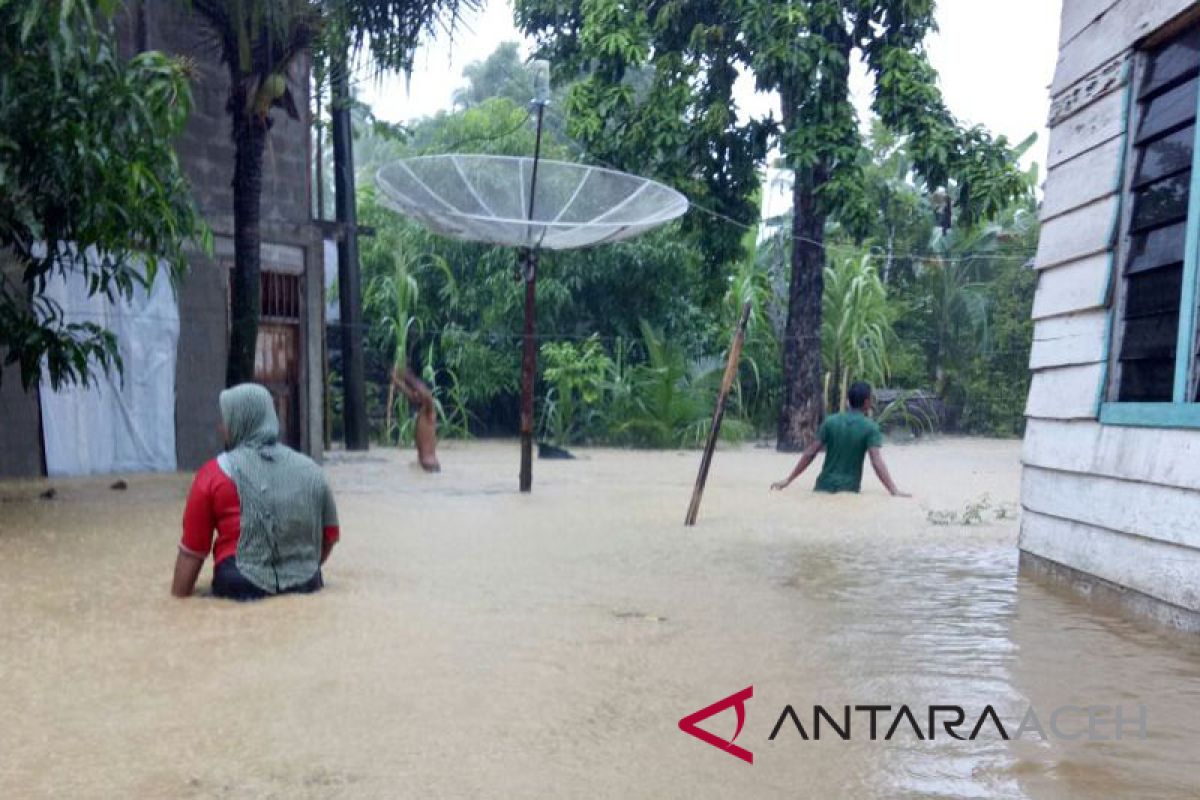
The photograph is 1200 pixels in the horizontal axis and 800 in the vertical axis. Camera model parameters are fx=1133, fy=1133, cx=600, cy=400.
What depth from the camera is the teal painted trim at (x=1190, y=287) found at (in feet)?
16.4

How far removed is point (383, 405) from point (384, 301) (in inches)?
73.6

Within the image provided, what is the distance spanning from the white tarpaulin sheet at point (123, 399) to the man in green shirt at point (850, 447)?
6.53 meters

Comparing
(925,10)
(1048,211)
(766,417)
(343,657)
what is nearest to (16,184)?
(343,657)

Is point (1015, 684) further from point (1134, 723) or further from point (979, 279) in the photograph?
point (979, 279)

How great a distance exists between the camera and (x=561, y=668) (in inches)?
185

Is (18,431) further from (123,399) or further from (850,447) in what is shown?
(850,447)

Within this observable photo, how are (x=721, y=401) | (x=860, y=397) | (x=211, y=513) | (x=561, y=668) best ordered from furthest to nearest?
1. (x=860, y=397)
2. (x=721, y=401)
3. (x=211, y=513)
4. (x=561, y=668)

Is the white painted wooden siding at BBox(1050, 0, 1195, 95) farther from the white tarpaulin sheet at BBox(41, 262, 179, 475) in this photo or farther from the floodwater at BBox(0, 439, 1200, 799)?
the white tarpaulin sheet at BBox(41, 262, 179, 475)

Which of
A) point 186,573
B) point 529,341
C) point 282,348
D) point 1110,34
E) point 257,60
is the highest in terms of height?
point 257,60

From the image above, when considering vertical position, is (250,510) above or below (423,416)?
above

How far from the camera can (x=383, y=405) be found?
20.3 meters

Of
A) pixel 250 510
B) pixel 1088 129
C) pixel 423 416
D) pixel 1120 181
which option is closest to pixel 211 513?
pixel 250 510

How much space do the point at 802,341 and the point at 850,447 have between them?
689 cm

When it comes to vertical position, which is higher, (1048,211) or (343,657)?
(1048,211)
